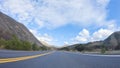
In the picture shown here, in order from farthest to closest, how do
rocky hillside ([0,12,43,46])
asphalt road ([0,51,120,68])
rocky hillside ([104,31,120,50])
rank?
rocky hillside ([0,12,43,46])
rocky hillside ([104,31,120,50])
asphalt road ([0,51,120,68])

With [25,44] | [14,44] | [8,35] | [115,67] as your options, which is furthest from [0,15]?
[115,67]

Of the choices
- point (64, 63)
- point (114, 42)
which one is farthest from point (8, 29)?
point (64, 63)

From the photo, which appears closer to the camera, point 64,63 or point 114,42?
point 64,63

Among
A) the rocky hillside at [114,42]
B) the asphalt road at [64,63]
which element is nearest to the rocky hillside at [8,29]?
the rocky hillside at [114,42]

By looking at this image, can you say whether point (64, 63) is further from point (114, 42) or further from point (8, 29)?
point (8, 29)

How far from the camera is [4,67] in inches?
225

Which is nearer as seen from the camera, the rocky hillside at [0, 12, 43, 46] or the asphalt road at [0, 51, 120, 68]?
the asphalt road at [0, 51, 120, 68]

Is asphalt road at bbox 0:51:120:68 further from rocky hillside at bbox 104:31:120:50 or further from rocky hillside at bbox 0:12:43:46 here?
rocky hillside at bbox 0:12:43:46

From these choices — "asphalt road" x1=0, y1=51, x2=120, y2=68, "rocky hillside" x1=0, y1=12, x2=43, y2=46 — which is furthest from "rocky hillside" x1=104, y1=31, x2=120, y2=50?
"asphalt road" x1=0, y1=51, x2=120, y2=68

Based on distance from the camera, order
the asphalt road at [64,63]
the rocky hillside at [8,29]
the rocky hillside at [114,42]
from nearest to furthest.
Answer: the asphalt road at [64,63], the rocky hillside at [114,42], the rocky hillside at [8,29]

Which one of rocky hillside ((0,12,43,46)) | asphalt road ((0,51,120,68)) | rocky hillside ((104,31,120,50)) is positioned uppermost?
rocky hillside ((0,12,43,46))

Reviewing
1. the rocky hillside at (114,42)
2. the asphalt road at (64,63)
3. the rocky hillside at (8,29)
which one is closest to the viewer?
the asphalt road at (64,63)

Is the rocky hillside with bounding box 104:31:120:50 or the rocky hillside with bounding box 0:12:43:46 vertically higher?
the rocky hillside with bounding box 0:12:43:46

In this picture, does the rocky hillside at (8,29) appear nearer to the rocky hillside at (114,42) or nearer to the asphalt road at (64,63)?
the rocky hillside at (114,42)
